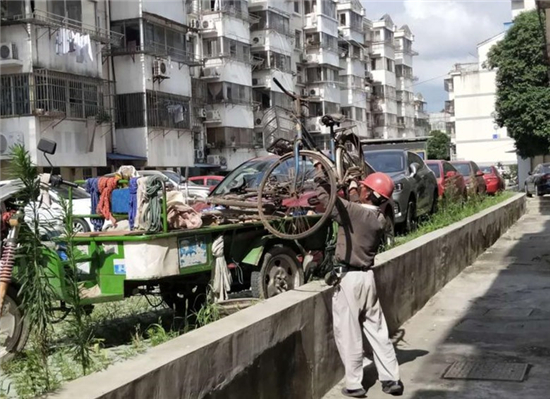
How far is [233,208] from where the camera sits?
8055 mm

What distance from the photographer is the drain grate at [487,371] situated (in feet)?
20.6

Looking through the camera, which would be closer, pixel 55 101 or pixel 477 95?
pixel 55 101

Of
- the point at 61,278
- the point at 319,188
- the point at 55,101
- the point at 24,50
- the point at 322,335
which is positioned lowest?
the point at 322,335

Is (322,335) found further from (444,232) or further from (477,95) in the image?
(477,95)

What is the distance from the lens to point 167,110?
40.5m

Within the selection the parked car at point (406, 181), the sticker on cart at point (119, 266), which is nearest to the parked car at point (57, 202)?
the sticker on cart at point (119, 266)

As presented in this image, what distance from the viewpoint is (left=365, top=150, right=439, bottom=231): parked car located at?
13117 millimetres

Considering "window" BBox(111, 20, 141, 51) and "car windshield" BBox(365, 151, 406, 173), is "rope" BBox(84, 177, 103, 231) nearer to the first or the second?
"car windshield" BBox(365, 151, 406, 173)

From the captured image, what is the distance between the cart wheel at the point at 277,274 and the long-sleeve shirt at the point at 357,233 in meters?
1.87

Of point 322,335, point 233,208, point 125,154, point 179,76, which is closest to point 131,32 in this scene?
point 179,76

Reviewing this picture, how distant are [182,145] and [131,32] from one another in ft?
22.0

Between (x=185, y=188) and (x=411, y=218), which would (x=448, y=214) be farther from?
(x=185, y=188)

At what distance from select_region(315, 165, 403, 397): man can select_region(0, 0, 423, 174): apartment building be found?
11518mm

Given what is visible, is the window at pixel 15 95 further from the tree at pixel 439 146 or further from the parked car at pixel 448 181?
the tree at pixel 439 146
